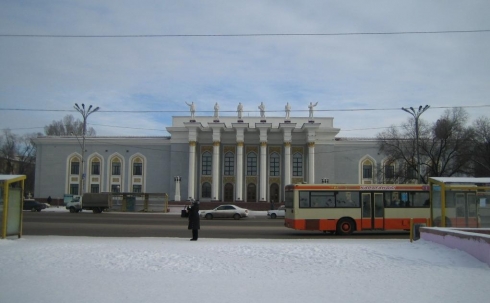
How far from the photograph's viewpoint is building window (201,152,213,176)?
6876 centimetres

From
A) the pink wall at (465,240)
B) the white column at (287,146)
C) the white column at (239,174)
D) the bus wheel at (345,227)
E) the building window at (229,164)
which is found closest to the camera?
the pink wall at (465,240)

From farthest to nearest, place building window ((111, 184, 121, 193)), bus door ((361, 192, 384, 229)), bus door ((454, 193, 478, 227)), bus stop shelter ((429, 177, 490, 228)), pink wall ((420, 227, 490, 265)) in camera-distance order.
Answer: building window ((111, 184, 121, 193)) < bus door ((361, 192, 384, 229)) < bus door ((454, 193, 478, 227)) < bus stop shelter ((429, 177, 490, 228)) < pink wall ((420, 227, 490, 265))

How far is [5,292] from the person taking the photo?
914 centimetres

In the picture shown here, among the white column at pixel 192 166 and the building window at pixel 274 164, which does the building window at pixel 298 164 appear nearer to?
the building window at pixel 274 164

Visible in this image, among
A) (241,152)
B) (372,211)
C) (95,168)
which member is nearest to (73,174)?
(95,168)

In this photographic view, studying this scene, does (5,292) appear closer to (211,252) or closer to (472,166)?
(211,252)

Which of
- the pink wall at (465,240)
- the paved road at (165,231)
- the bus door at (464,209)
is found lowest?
the paved road at (165,231)

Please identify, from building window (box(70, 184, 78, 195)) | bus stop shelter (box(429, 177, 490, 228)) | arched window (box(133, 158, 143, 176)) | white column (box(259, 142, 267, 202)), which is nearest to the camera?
bus stop shelter (box(429, 177, 490, 228))

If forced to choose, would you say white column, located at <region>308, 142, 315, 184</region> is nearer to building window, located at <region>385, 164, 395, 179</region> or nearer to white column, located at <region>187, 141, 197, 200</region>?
building window, located at <region>385, 164, 395, 179</region>

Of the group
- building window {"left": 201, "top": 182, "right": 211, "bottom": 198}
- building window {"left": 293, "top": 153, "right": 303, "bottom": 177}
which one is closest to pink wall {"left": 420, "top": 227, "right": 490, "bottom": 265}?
building window {"left": 293, "top": 153, "right": 303, "bottom": 177}

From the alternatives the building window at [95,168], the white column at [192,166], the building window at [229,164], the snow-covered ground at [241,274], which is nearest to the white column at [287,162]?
the building window at [229,164]

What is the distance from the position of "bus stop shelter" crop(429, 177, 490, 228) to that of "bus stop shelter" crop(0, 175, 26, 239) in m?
14.2

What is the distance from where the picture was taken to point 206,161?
69.1m

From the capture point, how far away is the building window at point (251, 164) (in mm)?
68938
